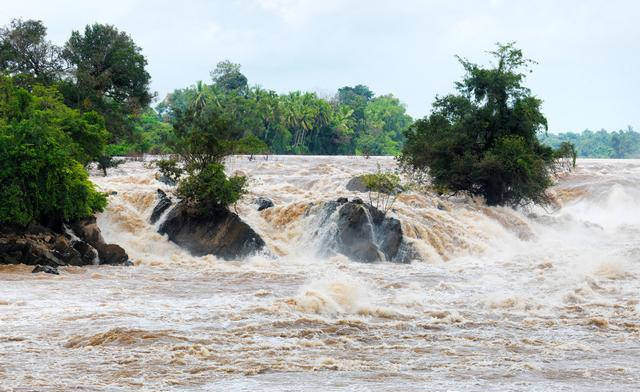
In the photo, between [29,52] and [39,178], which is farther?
[29,52]

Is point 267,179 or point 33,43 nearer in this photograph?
point 267,179

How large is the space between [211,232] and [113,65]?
22.2m

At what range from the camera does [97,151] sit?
27000mm

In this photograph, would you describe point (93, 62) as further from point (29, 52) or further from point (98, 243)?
point (98, 243)

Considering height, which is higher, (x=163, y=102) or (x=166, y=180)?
(x=163, y=102)

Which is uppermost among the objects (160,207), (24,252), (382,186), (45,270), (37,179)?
(37,179)

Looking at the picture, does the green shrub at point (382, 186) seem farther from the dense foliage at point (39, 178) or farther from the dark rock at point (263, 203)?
the dense foliage at point (39, 178)

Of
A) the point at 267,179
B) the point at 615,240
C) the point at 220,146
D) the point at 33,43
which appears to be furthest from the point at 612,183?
the point at 33,43

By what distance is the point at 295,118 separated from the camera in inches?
2785

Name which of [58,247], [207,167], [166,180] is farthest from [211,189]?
[166,180]

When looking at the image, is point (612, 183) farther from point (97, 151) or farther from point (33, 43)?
point (33, 43)

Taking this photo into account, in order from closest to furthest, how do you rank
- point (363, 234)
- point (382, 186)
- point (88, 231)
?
1. point (88, 231)
2. point (363, 234)
3. point (382, 186)

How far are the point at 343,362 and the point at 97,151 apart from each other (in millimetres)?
18393

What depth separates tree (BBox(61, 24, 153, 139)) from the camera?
41.1 m
